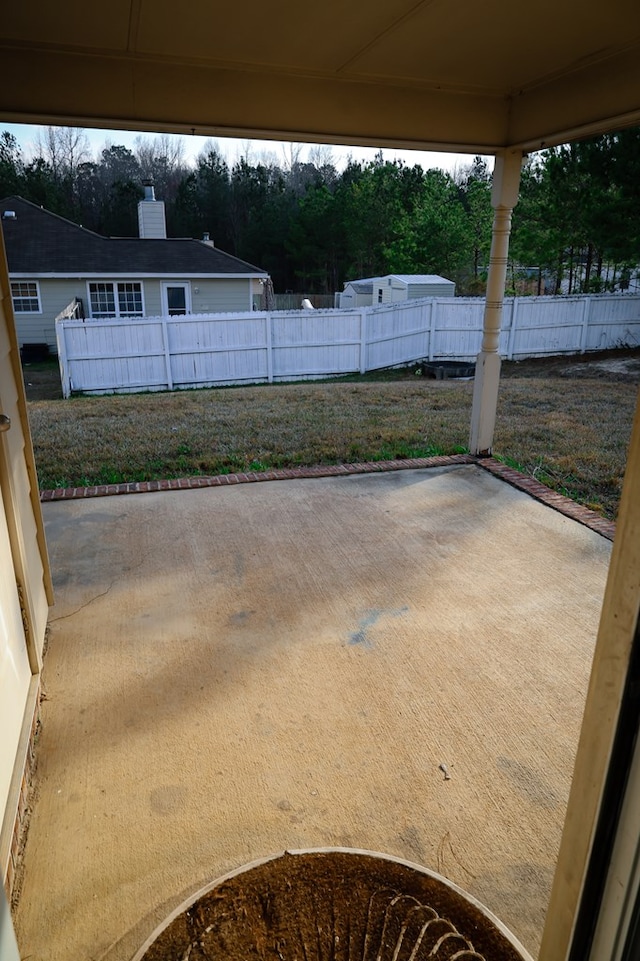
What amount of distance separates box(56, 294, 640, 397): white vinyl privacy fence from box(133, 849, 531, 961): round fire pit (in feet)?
35.4

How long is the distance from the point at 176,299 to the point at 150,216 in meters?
3.90

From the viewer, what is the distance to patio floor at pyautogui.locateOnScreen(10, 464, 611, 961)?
6.63 ft

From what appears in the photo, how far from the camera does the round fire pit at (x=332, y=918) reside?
1662mm

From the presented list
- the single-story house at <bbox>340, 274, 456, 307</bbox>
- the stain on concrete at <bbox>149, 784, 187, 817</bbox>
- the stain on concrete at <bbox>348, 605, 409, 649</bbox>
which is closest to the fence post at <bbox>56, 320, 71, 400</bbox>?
the single-story house at <bbox>340, 274, 456, 307</bbox>

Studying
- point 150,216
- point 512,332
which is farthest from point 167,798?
point 150,216

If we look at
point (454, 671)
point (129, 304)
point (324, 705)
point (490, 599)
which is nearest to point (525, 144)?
point (490, 599)

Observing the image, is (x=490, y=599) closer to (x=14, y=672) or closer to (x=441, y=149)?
(x=14, y=672)

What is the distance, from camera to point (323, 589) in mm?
3746

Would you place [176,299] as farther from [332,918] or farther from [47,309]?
[332,918]

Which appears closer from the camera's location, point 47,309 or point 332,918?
point 332,918

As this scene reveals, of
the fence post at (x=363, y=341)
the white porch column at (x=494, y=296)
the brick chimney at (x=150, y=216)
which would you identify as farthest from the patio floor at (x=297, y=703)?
the brick chimney at (x=150, y=216)

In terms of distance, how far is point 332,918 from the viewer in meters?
1.76

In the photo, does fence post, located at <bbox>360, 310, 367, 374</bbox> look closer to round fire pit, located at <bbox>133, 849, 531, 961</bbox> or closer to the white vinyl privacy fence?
the white vinyl privacy fence

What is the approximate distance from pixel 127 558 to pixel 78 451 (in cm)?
304
